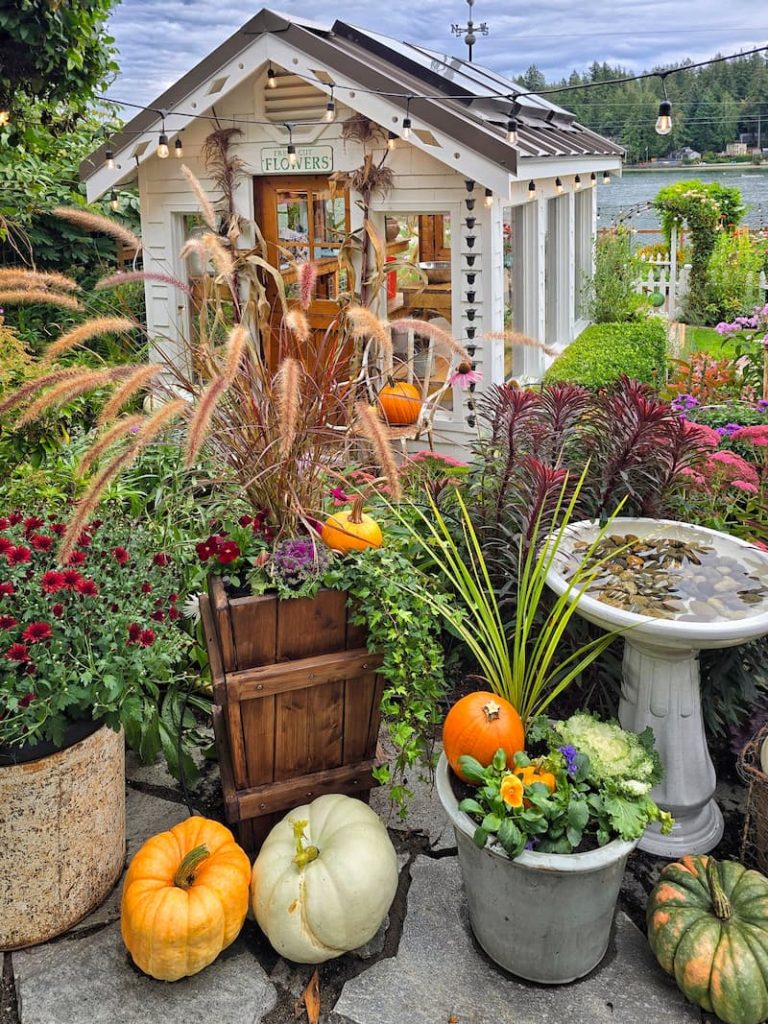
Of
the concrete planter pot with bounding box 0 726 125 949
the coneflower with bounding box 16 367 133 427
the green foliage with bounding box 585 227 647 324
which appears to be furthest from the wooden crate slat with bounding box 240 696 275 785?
the green foliage with bounding box 585 227 647 324

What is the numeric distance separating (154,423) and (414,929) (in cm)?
160

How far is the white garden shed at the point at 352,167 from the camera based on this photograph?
614cm

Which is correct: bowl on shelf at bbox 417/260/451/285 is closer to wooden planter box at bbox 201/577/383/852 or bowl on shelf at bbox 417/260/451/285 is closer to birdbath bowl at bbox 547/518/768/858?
birdbath bowl at bbox 547/518/768/858

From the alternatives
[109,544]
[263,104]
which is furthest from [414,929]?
[263,104]

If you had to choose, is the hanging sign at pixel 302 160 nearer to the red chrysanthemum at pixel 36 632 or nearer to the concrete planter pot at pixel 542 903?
the red chrysanthemum at pixel 36 632

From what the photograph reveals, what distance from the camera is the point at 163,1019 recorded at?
2.23 m

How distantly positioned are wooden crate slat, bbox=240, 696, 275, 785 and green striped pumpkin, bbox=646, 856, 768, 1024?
1146 millimetres

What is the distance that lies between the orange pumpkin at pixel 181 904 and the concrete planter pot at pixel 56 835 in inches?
7.0

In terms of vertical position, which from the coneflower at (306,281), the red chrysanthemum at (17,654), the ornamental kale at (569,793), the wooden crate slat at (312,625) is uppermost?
the coneflower at (306,281)

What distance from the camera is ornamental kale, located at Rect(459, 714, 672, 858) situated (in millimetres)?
2215

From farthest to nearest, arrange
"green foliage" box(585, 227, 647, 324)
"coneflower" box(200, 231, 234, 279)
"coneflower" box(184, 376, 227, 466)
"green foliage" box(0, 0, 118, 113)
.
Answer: "green foliage" box(585, 227, 647, 324) < "green foliage" box(0, 0, 118, 113) < "coneflower" box(200, 231, 234, 279) < "coneflower" box(184, 376, 227, 466)

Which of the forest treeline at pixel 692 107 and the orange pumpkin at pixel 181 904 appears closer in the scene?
the orange pumpkin at pixel 181 904

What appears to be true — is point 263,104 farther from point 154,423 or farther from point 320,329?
point 154,423

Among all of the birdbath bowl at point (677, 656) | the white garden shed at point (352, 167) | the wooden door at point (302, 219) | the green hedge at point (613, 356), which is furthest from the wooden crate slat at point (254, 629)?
the green hedge at point (613, 356)
